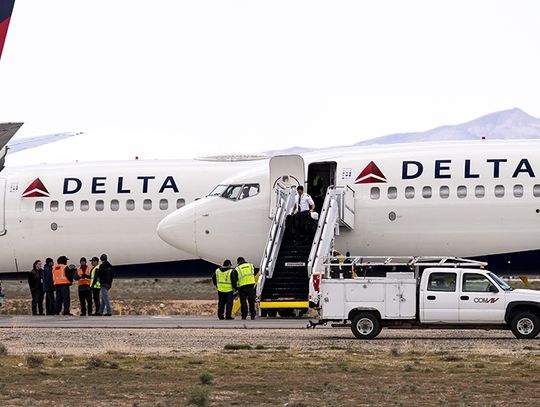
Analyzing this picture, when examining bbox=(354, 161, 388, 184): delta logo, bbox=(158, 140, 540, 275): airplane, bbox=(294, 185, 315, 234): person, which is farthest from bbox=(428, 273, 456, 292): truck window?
bbox=(354, 161, 388, 184): delta logo

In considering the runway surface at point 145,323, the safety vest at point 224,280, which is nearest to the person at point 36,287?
the runway surface at point 145,323

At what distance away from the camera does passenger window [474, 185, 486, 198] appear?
42.4 meters

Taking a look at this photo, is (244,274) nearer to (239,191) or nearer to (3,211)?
(239,191)

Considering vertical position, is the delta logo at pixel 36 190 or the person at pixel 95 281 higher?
the delta logo at pixel 36 190

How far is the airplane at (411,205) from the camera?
4244 centimetres

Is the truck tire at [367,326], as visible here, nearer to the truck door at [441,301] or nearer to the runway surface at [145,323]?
the truck door at [441,301]

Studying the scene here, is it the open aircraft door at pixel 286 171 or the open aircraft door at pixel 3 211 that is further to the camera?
the open aircraft door at pixel 3 211

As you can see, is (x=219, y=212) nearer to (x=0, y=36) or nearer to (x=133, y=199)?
(x=133, y=199)

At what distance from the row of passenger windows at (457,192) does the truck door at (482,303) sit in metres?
12.1

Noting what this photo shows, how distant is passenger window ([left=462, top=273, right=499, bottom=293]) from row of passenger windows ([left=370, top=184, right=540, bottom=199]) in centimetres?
1201

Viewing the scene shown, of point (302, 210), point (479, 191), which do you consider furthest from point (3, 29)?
point (479, 191)

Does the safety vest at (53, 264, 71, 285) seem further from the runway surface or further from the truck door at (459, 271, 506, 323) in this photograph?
the truck door at (459, 271, 506, 323)

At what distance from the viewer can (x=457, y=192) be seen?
42594 millimetres

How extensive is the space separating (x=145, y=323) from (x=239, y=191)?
7762 millimetres
